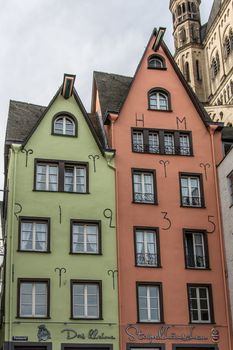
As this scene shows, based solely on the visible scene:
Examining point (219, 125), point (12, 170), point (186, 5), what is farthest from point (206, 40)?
point (12, 170)

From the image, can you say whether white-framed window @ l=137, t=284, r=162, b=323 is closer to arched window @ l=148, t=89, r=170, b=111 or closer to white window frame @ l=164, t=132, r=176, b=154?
white window frame @ l=164, t=132, r=176, b=154

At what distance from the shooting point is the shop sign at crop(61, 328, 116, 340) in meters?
31.1

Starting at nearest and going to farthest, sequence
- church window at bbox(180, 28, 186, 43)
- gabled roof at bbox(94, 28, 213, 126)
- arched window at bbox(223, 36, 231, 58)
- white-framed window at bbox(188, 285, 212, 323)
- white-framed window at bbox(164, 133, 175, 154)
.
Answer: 1. white-framed window at bbox(188, 285, 212, 323)
2. white-framed window at bbox(164, 133, 175, 154)
3. gabled roof at bbox(94, 28, 213, 126)
4. arched window at bbox(223, 36, 231, 58)
5. church window at bbox(180, 28, 186, 43)

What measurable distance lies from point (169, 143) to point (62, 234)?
29.8 ft

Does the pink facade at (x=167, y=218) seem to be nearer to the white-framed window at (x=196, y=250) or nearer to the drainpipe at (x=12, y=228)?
the white-framed window at (x=196, y=250)

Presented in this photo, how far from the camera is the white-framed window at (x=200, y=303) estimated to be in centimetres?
3325

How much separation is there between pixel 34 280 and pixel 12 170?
6.22 m

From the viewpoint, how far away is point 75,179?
115 feet

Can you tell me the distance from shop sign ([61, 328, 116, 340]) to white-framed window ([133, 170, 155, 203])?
7.77 metres

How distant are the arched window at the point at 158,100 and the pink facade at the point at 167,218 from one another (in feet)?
0.22

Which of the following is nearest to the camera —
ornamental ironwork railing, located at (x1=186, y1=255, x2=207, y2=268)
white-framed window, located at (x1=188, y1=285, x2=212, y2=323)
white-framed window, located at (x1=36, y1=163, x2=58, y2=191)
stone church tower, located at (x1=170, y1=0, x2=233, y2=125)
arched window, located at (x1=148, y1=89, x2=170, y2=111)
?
white-framed window, located at (x1=188, y1=285, x2=212, y2=323)

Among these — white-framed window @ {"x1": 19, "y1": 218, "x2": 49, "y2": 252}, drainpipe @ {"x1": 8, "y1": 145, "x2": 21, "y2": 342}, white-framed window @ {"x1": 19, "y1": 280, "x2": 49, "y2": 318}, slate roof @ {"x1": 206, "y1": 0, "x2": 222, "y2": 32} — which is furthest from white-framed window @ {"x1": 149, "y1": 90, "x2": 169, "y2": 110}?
slate roof @ {"x1": 206, "y1": 0, "x2": 222, "y2": 32}

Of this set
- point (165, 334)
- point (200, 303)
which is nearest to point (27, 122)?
point (200, 303)

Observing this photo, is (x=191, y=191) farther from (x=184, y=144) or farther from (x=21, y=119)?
(x=21, y=119)
